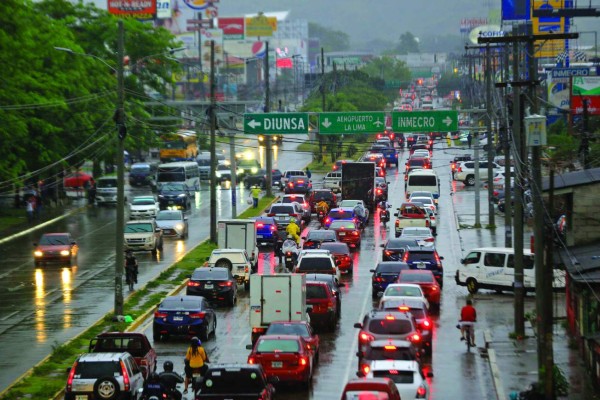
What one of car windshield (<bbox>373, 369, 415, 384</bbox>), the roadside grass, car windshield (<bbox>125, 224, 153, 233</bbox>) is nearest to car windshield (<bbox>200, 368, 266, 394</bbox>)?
car windshield (<bbox>373, 369, 415, 384</bbox>)

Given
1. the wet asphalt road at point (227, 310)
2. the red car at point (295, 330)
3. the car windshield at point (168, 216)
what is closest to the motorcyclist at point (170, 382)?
the wet asphalt road at point (227, 310)

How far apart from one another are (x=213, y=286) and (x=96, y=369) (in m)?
17.0

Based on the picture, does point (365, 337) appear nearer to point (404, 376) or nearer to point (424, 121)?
point (404, 376)

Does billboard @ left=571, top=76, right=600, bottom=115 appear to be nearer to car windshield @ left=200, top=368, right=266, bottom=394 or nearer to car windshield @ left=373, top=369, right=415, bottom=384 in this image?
car windshield @ left=373, top=369, right=415, bottom=384

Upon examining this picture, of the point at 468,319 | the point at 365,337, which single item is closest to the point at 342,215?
the point at 468,319

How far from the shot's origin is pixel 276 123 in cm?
6109

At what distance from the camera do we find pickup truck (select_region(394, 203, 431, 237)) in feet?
218

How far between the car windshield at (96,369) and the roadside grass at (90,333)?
9.96 feet

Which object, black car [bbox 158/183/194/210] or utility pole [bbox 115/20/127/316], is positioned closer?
utility pole [bbox 115/20/127/316]

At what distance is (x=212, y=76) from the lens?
64.8 metres

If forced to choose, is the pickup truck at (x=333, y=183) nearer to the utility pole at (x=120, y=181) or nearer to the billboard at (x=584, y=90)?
the billboard at (x=584, y=90)

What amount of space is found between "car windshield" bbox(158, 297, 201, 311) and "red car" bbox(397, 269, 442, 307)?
26.8 feet

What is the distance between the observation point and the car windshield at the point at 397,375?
26.5m

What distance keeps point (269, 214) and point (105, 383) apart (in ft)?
138
